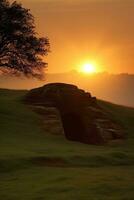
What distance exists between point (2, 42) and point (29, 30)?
3.98 m

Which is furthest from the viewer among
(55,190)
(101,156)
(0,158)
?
(101,156)

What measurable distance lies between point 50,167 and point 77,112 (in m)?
32.4

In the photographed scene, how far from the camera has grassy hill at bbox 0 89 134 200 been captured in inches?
1030

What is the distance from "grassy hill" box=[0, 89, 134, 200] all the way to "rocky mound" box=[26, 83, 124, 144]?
3551 mm

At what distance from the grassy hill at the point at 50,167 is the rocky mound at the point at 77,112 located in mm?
3551

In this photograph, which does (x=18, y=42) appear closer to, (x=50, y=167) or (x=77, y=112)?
(x=77, y=112)

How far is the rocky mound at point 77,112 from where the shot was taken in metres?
64.2

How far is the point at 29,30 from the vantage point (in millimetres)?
69812

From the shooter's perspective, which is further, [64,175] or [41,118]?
[41,118]

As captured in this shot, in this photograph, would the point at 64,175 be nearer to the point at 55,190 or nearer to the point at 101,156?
the point at 55,190

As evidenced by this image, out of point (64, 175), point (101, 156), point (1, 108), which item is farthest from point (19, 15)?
point (64, 175)

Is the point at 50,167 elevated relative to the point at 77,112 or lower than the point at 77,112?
lower

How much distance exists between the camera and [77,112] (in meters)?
68.5

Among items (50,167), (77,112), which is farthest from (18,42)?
(50,167)
